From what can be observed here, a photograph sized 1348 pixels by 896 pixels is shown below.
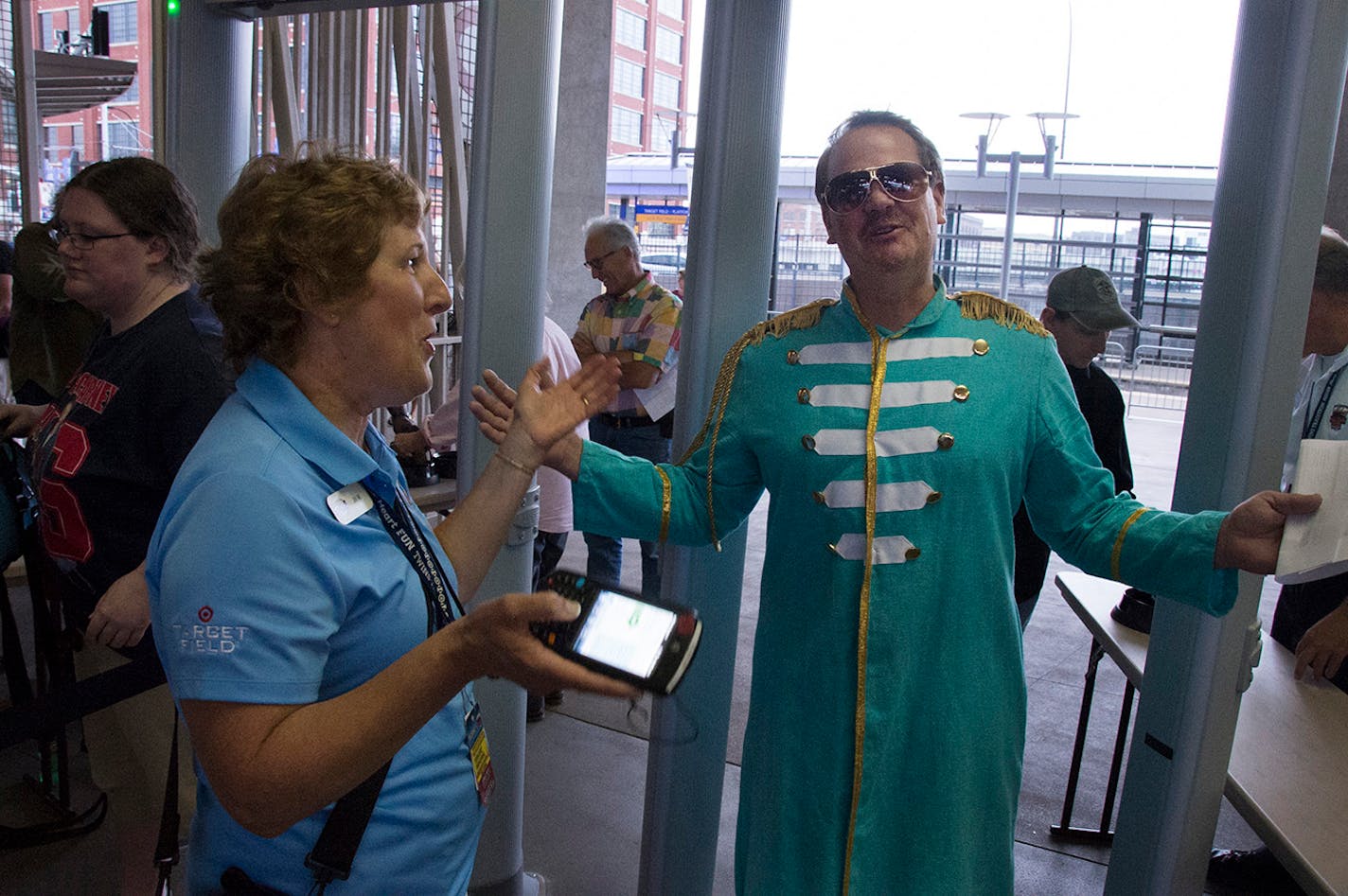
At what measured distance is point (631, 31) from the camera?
46062mm

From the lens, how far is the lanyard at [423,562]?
1.37 m

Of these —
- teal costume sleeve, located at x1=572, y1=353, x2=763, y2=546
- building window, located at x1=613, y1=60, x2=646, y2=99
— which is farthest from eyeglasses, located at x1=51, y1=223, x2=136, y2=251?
building window, located at x1=613, y1=60, x2=646, y2=99

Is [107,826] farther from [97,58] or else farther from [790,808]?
[97,58]

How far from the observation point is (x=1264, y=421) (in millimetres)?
1896

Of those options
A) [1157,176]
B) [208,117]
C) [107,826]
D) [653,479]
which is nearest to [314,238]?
[653,479]

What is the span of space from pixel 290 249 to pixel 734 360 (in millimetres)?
968

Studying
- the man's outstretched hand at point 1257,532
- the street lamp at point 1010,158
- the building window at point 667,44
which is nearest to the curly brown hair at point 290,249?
the man's outstretched hand at point 1257,532

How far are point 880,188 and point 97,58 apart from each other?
24.9 ft

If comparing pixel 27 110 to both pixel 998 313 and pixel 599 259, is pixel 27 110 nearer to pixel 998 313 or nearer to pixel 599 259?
pixel 599 259

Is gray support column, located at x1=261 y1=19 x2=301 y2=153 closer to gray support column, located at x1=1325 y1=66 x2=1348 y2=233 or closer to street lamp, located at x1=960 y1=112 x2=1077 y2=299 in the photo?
gray support column, located at x1=1325 y1=66 x2=1348 y2=233

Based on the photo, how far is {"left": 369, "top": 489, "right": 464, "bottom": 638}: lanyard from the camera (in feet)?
4.49

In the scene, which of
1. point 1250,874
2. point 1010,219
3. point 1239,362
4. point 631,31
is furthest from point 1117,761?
point 631,31

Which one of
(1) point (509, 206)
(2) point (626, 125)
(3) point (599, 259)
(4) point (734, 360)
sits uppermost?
(2) point (626, 125)

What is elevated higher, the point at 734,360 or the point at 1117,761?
the point at 734,360
